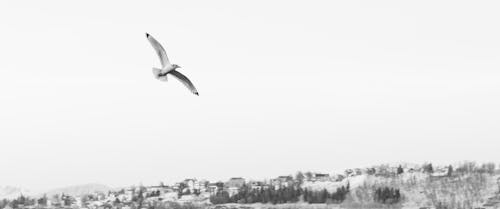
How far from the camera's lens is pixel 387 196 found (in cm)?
19612

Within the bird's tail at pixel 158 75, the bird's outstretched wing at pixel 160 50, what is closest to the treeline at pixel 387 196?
the bird's tail at pixel 158 75

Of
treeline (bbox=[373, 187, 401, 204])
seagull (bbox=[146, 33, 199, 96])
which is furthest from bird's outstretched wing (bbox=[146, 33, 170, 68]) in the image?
treeline (bbox=[373, 187, 401, 204])

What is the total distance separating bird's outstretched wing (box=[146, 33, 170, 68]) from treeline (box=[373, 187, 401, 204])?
183052mm

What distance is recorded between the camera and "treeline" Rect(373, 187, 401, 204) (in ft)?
639

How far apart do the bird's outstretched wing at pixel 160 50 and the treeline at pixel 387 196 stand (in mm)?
183052

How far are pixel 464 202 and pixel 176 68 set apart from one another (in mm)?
183660

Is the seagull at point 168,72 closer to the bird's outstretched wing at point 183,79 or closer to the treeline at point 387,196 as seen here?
the bird's outstretched wing at point 183,79

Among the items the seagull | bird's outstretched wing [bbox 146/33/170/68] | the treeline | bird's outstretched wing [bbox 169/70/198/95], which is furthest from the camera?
the treeline

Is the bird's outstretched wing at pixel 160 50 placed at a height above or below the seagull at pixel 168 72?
above

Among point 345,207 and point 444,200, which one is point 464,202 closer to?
point 444,200

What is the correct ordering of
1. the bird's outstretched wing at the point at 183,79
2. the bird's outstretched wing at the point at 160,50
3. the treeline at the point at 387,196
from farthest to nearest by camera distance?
the treeline at the point at 387,196 < the bird's outstretched wing at the point at 183,79 < the bird's outstretched wing at the point at 160,50

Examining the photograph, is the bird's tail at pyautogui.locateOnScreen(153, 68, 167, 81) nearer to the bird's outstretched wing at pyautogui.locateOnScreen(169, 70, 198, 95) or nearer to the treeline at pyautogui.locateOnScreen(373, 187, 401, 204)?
the bird's outstretched wing at pyautogui.locateOnScreen(169, 70, 198, 95)

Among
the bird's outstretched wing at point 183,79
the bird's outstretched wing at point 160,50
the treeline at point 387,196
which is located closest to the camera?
the bird's outstretched wing at point 160,50

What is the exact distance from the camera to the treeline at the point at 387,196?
195 metres
